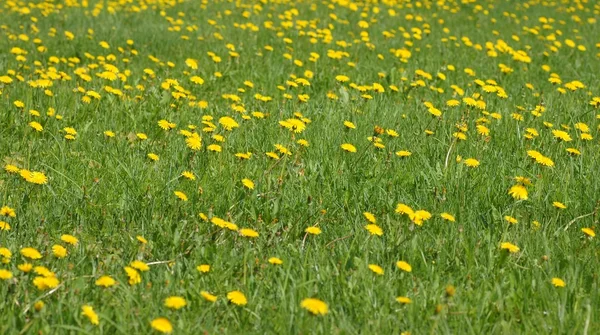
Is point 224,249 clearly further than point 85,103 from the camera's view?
No

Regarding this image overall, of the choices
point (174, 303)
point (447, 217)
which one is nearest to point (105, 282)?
point (174, 303)

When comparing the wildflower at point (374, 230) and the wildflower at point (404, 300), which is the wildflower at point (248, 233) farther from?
the wildflower at point (404, 300)

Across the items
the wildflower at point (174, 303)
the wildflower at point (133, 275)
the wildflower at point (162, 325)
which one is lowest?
the wildflower at point (133, 275)

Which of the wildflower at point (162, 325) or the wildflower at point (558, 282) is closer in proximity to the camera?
the wildflower at point (162, 325)

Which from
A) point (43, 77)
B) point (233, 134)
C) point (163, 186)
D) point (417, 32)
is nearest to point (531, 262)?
point (163, 186)

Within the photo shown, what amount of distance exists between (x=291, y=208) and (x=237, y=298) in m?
0.88

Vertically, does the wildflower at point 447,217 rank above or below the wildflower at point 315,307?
below

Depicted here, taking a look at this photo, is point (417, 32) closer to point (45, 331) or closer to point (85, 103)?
point (85, 103)

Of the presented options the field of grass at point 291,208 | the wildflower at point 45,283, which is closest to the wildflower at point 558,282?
the field of grass at point 291,208

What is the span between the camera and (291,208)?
308 centimetres

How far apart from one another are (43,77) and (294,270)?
2.60 metres

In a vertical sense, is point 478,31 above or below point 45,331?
below

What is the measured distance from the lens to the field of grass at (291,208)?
2291 millimetres

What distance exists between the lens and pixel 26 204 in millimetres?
2953
